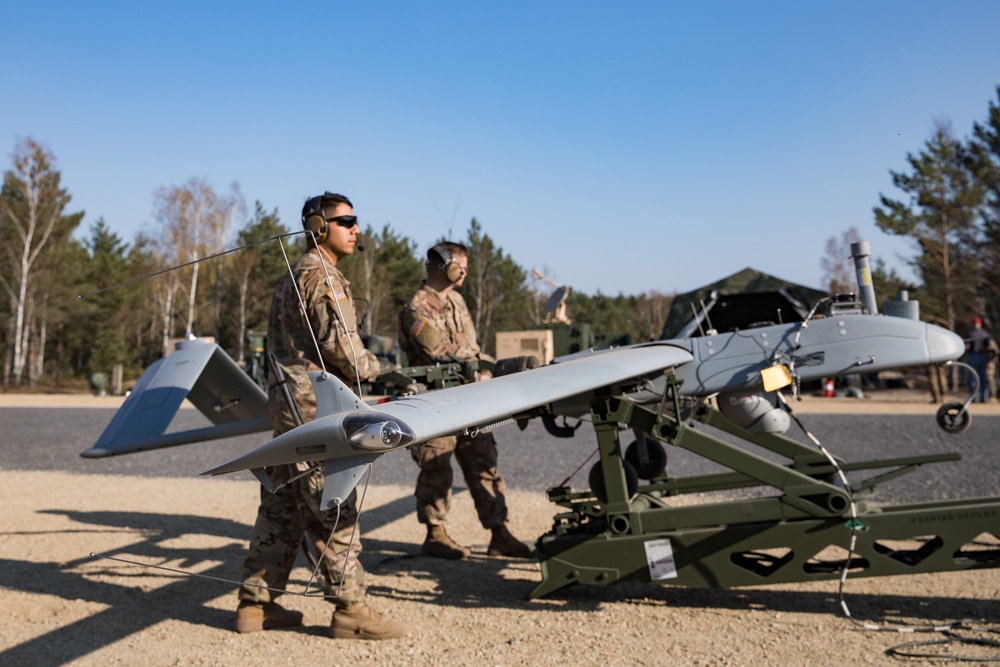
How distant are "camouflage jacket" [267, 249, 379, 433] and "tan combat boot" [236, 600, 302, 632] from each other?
1.03 meters

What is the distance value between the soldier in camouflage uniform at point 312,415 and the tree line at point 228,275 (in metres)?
21.2

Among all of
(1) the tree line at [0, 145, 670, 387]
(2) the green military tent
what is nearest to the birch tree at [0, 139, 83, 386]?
(1) the tree line at [0, 145, 670, 387]

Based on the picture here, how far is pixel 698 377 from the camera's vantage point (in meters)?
4.91

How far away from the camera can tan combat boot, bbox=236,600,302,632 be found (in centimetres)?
435

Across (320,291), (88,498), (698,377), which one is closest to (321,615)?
(320,291)

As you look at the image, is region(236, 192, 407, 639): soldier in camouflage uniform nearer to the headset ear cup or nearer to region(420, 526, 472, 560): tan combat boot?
the headset ear cup

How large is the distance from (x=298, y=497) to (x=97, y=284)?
141 ft

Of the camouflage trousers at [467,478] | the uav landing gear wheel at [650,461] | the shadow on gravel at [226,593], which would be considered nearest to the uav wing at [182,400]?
the shadow on gravel at [226,593]

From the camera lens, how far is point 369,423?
238cm

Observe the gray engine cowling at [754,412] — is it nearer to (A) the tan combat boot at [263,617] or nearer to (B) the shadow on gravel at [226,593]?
(B) the shadow on gravel at [226,593]

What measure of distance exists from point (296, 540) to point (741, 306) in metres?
4.76

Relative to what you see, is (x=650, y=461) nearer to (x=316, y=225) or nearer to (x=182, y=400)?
(x=316, y=225)

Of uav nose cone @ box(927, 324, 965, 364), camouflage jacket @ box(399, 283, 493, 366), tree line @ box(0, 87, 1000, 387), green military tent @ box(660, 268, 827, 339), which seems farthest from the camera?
tree line @ box(0, 87, 1000, 387)

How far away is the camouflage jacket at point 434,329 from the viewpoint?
560cm
